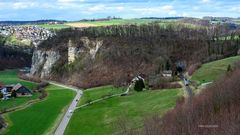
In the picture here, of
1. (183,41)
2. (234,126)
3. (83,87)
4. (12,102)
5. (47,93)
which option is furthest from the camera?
(183,41)

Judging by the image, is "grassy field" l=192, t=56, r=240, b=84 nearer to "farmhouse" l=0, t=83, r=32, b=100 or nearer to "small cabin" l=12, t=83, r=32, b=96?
"small cabin" l=12, t=83, r=32, b=96

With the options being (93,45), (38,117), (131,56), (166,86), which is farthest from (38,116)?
(93,45)

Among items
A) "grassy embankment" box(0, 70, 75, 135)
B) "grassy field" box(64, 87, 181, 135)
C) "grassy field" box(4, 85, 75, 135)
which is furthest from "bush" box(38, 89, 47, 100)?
"grassy field" box(64, 87, 181, 135)

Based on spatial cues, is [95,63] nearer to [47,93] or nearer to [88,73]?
[88,73]

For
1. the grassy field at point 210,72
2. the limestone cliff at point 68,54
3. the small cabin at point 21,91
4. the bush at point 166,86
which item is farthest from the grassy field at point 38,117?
the limestone cliff at point 68,54

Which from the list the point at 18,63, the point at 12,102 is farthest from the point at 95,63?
the point at 18,63

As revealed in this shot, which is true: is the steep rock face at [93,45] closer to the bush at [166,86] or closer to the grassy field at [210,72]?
the grassy field at [210,72]
